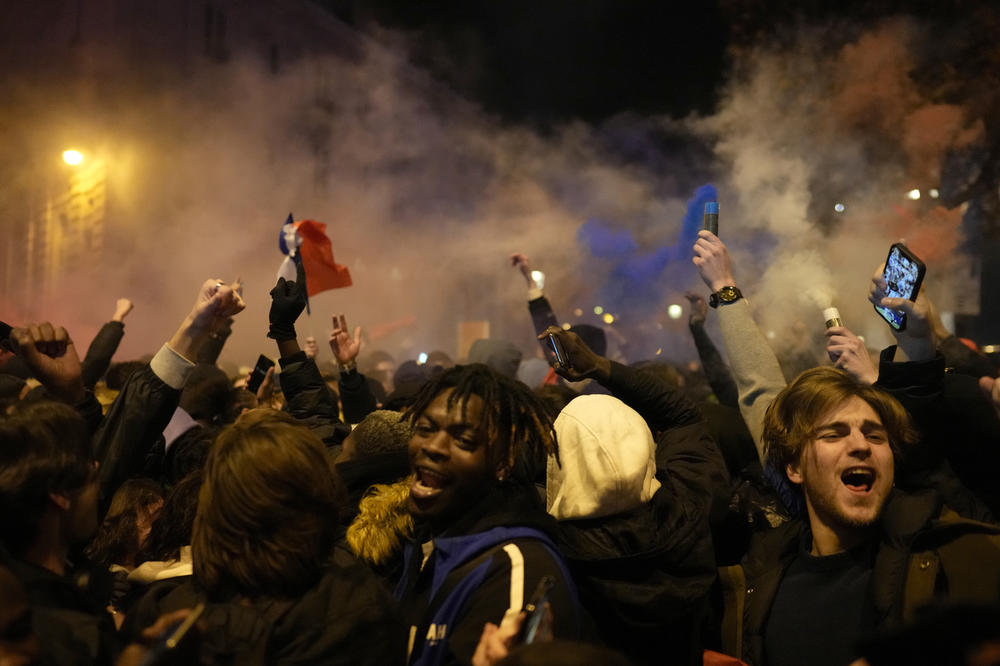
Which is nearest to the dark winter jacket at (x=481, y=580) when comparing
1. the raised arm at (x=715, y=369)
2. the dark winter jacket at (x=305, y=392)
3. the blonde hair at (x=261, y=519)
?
the blonde hair at (x=261, y=519)

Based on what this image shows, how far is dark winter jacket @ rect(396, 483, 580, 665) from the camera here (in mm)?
1636

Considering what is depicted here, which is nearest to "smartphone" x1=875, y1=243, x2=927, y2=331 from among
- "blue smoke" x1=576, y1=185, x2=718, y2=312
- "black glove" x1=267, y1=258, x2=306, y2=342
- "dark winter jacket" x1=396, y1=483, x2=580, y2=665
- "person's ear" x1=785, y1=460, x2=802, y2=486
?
"person's ear" x1=785, y1=460, x2=802, y2=486

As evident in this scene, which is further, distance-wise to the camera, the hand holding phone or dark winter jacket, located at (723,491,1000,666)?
the hand holding phone

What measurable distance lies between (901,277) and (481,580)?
213 centimetres

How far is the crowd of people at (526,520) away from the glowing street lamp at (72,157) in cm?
927

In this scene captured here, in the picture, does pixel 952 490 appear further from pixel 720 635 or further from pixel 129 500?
pixel 129 500

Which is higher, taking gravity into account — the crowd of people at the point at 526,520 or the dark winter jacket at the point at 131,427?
the dark winter jacket at the point at 131,427

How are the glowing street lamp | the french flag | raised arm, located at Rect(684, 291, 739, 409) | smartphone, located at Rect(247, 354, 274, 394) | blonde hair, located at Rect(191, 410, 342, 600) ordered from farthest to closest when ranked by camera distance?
the glowing street lamp < the french flag < raised arm, located at Rect(684, 291, 739, 409) < smartphone, located at Rect(247, 354, 274, 394) < blonde hair, located at Rect(191, 410, 342, 600)

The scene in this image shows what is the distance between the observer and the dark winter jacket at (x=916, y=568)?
1761 mm

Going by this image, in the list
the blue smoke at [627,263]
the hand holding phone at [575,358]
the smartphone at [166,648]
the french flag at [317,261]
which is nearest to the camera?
the smartphone at [166,648]

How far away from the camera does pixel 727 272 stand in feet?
9.45

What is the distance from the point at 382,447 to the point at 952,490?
1.74 metres

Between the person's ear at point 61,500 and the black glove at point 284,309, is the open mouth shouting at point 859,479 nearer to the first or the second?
the person's ear at point 61,500

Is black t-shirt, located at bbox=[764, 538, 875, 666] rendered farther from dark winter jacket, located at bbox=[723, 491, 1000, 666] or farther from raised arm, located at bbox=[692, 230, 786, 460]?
raised arm, located at bbox=[692, 230, 786, 460]
